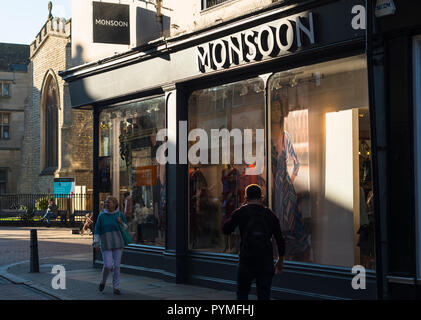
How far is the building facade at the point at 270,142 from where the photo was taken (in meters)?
7.99

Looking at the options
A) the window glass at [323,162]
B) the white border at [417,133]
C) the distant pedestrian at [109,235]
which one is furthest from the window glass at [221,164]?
the white border at [417,133]

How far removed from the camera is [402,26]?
777cm

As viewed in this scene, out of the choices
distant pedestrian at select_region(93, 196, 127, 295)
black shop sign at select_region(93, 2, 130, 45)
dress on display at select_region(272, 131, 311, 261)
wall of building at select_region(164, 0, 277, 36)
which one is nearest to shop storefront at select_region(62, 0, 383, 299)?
dress on display at select_region(272, 131, 311, 261)

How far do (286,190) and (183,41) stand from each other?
10.9 ft

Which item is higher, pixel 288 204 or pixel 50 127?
pixel 50 127

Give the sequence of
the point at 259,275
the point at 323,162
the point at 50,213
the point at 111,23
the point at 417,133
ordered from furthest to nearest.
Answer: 1. the point at 50,213
2. the point at 111,23
3. the point at 323,162
4. the point at 417,133
5. the point at 259,275

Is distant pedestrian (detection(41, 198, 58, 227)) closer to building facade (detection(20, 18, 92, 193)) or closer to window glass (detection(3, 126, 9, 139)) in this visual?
building facade (detection(20, 18, 92, 193))

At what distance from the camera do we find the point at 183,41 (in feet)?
36.8

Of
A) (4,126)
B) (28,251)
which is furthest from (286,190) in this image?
A: (4,126)

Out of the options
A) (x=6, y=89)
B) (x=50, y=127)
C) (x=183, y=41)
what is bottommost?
(x=183, y=41)

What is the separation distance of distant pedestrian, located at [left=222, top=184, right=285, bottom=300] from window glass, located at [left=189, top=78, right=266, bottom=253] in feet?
10.5

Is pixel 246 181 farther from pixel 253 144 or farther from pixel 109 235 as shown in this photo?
pixel 109 235

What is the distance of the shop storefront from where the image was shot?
8.88 m

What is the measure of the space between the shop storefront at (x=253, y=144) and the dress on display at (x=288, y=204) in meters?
0.02
